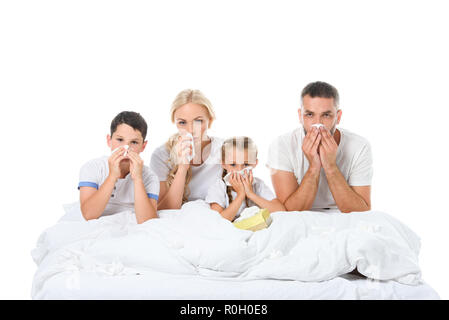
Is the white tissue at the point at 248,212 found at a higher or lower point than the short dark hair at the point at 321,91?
lower

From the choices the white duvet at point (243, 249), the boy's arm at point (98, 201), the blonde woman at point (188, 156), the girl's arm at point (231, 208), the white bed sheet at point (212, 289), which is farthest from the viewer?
the blonde woman at point (188, 156)

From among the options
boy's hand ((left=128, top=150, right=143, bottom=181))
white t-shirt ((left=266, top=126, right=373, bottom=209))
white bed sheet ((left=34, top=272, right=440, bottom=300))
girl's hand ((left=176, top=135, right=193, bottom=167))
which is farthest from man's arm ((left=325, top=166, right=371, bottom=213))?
boy's hand ((left=128, top=150, right=143, bottom=181))

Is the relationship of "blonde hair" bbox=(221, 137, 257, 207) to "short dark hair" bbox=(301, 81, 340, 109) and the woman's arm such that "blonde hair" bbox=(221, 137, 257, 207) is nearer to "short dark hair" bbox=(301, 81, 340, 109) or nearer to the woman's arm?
the woman's arm

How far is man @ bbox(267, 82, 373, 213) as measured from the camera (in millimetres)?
3186

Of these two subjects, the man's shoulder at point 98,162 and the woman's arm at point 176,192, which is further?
the woman's arm at point 176,192

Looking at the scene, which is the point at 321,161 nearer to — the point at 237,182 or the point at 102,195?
the point at 237,182

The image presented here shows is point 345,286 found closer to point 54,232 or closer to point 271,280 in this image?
point 271,280

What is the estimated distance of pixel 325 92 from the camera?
3225 millimetres

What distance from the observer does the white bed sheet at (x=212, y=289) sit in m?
2.17

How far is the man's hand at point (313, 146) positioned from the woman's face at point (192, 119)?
2.04ft

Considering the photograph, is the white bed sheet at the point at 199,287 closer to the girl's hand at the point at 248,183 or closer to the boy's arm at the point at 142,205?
the boy's arm at the point at 142,205

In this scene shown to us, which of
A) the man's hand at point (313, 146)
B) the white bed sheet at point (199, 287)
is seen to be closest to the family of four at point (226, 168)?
the man's hand at point (313, 146)

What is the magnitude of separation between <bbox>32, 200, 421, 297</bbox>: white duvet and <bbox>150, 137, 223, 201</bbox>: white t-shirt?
60 centimetres
